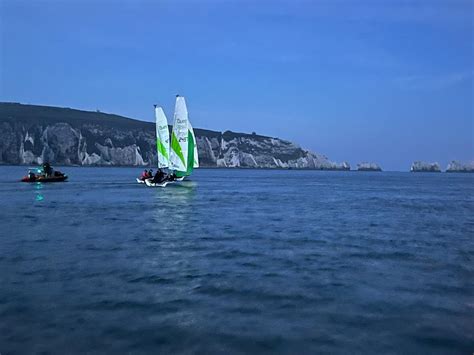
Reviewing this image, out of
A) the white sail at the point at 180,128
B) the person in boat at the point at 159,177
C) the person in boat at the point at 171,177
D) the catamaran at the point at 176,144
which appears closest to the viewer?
the white sail at the point at 180,128

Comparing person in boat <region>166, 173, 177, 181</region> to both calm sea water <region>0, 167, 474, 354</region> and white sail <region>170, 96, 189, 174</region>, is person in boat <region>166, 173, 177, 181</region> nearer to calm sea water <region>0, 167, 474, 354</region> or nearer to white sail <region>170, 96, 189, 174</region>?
white sail <region>170, 96, 189, 174</region>

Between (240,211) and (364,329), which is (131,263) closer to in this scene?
(364,329)

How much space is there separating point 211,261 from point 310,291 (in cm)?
536

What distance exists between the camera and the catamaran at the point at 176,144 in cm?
6688

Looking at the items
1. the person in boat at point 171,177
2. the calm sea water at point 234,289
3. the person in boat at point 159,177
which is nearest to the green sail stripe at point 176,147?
the person in boat at point 171,177

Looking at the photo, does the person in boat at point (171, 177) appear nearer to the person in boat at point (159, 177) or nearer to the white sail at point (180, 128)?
the person in boat at point (159, 177)

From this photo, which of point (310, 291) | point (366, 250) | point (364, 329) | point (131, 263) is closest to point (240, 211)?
point (366, 250)

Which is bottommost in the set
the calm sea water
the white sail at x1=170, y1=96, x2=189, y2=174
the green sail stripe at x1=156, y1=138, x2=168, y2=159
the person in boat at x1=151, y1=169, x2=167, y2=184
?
the calm sea water

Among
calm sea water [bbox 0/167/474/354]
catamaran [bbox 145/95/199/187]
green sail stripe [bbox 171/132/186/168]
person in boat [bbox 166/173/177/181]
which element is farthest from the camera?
person in boat [bbox 166/173/177/181]

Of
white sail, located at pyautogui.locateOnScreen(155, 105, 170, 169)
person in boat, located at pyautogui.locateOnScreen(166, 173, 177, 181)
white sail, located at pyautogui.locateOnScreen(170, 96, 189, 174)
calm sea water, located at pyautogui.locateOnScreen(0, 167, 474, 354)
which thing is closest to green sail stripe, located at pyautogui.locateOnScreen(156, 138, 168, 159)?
white sail, located at pyautogui.locateOnScreen(155, 105, 170, 169)

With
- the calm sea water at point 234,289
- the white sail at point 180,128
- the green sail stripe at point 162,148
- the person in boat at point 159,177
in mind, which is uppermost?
the white sail at point 180,128

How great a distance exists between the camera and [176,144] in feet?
223

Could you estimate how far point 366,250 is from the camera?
21266mm

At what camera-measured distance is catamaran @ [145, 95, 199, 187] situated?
219ft
